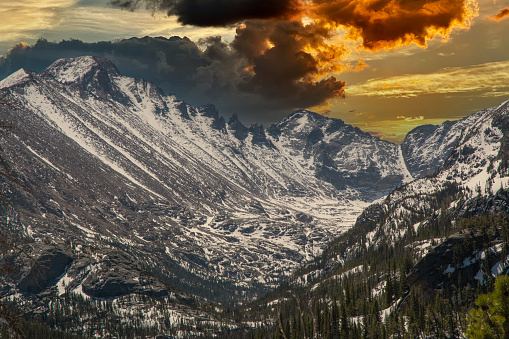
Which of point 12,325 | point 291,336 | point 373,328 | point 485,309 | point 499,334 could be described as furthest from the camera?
point 291,336

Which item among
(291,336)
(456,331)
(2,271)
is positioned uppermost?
(2,271)

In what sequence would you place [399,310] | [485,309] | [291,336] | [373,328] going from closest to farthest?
[485,309], [373,328], [291,336], [399,310]

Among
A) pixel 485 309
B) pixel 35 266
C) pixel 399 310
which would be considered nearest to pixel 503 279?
pixel 485 309

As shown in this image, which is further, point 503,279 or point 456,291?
point 456,291

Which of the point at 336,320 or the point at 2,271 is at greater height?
the point at 2,271

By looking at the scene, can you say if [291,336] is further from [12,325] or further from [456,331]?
[12,325]

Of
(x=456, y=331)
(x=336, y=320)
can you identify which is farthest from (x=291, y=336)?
(x=456, y=331)

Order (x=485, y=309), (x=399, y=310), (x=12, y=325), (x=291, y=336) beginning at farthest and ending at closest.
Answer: (x=399, y=310), (x=291, y=336), (x=485, y=309), (x=12, y=325)

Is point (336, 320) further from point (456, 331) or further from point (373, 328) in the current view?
point (456, 331)

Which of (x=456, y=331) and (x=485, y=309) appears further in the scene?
(x=456, y=331)
